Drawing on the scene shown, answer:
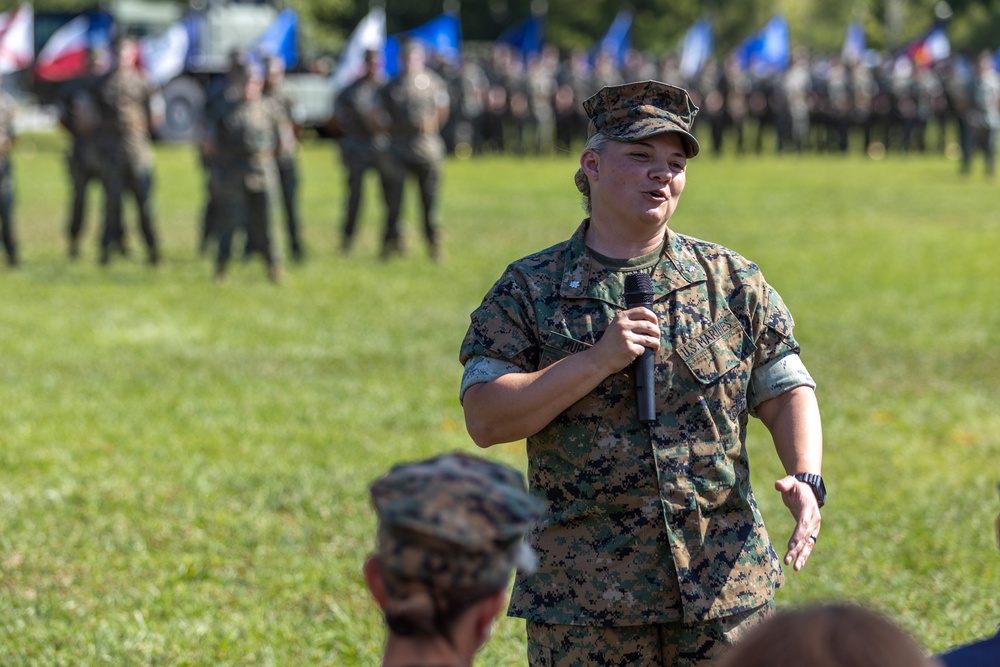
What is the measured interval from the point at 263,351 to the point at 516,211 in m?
11.9

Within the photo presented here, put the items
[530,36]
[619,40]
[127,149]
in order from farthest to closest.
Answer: [619,40]
[530,36]
[127,149]

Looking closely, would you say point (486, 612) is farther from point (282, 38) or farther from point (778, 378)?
point (282, 38)

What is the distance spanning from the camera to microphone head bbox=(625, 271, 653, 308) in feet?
11.8

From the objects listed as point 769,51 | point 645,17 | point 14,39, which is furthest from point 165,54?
point 645,17

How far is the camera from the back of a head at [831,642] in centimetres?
195

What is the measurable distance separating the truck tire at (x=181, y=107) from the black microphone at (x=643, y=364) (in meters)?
37.4

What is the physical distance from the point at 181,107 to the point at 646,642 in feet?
125

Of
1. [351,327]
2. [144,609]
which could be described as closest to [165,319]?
[351,327]

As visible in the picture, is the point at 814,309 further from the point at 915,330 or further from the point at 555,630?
the point at 555,630

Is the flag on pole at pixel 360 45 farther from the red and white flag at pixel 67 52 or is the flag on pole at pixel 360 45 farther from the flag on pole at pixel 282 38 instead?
the red and white flag at pixel 67 52

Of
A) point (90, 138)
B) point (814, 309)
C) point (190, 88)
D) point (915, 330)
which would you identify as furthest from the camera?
point (190, 88)

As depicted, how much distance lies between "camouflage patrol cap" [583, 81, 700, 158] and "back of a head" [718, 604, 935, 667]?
1.81 meters

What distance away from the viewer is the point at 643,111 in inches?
145

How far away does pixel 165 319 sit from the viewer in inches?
545
